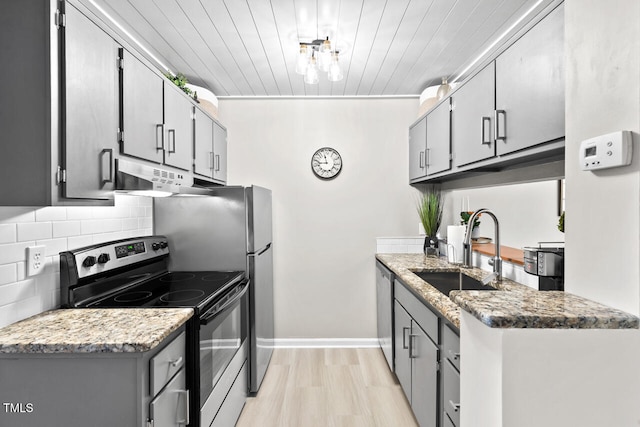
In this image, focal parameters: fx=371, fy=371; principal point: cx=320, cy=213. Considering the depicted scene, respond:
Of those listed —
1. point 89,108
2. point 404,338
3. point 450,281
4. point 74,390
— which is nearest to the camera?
point 74,390

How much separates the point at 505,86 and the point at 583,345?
138cm

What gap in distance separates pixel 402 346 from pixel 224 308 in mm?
1277

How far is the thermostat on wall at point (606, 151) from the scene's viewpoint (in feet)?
2.74

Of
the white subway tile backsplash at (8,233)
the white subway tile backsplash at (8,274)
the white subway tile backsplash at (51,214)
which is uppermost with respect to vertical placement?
the white subway tile backsplash at (51,214)

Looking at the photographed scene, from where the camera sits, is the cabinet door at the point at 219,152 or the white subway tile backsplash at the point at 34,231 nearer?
the white subway tile backsplash at the point at 34,231

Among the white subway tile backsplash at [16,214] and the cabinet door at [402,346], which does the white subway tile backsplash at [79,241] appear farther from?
the cabinet door at [402,346]

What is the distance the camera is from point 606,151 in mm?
881

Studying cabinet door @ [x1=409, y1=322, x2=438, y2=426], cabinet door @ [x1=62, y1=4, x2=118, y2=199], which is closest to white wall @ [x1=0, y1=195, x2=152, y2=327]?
cabinet door @ [x1=62, y1=4, x2=118, y2=199]

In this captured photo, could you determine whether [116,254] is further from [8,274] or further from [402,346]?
[402,346]

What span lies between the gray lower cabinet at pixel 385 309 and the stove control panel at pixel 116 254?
1.70 meters

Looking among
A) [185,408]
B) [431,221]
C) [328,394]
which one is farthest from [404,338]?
[185,408]

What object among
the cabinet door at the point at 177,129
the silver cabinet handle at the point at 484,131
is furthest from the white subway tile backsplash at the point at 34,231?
the silver cabinet handle at the point at 484,131

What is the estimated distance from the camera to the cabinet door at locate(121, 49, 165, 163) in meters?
1.77

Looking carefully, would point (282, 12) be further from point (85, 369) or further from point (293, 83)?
point (85, 369)
